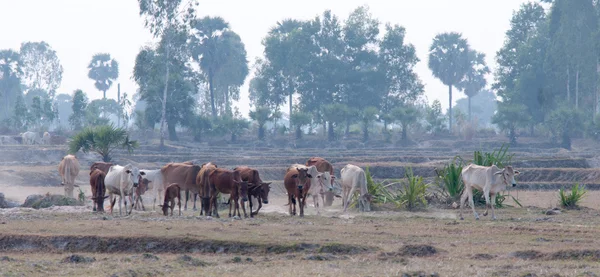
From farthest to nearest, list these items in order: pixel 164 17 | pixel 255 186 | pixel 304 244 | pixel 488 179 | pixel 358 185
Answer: pixel 164 17 → pixel 358 185 → pixel 255 186 → pixel 488 179 → pixel 304 244

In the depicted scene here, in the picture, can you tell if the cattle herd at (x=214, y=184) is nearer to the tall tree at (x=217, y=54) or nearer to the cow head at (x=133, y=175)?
the cow head at (x=133, y=175)

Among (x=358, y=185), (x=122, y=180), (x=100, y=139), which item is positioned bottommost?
(x=358, y=185)

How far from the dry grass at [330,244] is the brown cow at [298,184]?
3.94ft

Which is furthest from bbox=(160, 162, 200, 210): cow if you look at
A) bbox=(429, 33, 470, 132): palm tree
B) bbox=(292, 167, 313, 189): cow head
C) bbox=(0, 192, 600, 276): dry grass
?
bbox=(429, 33, 470, 132): palm tree

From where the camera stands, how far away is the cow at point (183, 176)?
2612 centimetres

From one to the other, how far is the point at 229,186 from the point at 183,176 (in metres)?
3.19

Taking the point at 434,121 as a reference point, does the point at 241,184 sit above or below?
below

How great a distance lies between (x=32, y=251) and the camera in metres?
17.4

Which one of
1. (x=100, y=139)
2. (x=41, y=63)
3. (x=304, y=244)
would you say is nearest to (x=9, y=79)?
(x=41, y=63)

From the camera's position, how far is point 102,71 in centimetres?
12862

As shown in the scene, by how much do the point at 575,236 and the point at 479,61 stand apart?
323ft

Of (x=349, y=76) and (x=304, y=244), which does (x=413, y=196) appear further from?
(x=349, y=76)

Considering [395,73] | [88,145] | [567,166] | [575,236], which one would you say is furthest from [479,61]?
[575,236]

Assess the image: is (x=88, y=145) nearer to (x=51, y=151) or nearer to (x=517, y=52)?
(x=51, y=151)
